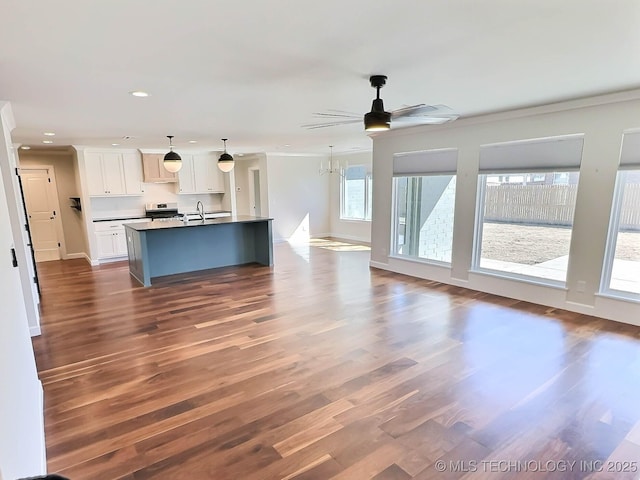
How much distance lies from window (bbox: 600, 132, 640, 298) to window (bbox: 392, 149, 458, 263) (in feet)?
6.54

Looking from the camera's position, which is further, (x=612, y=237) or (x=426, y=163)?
(x=426, y=163)

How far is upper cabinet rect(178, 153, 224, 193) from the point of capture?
28.2 feet

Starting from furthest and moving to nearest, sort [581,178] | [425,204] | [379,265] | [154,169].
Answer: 1. [154,169]
2. [379,265]
3. [425,204]
4. [581,178]

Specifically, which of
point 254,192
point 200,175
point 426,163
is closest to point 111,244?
point 200,175

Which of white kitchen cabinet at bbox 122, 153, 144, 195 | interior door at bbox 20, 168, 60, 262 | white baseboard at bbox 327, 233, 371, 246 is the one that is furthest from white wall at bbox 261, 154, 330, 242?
interior door at bbox 20, 168, 60, 262

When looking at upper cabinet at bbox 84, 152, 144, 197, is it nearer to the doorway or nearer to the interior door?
the interior door

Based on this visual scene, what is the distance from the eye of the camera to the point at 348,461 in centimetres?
203

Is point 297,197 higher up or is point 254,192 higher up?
point 254,192

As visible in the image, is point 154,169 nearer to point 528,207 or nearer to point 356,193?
point 356,193

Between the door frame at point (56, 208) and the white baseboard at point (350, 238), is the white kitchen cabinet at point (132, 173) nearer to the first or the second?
the door frame at point (56, 208)

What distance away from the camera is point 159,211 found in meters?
8.39

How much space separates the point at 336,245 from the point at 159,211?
14.4 ft

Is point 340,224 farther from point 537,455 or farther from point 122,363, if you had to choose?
point 537,455

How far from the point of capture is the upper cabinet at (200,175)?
860 cm
